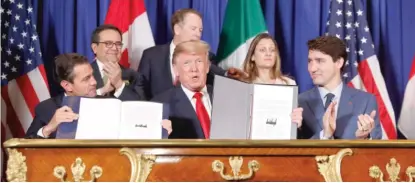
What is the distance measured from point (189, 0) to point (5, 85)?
4.01ft

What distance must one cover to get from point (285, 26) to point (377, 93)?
0.71m

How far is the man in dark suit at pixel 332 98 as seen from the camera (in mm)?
4098

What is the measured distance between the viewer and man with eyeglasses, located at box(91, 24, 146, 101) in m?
4.24

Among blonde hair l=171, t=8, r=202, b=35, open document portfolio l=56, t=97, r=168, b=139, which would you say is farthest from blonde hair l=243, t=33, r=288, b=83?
open document portfolio l=56, t=97, r=168, b=139

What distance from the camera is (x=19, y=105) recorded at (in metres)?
4.30

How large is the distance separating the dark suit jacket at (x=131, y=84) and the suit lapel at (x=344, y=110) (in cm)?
115

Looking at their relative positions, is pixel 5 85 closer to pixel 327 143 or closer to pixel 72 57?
pixel 72 57

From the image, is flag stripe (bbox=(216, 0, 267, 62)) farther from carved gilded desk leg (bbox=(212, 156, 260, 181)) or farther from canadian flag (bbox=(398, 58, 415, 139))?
carved gilded desk leg (bbox=(212, 156, 260, 181))

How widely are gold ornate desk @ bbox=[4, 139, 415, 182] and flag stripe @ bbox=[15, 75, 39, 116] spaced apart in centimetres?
117

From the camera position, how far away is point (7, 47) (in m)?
4.32

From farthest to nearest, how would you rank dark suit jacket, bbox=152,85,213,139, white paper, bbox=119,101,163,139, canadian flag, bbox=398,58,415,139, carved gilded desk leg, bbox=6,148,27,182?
canadian flag, bbox=398,58,415,139 < dark suit jacket, bbox=152,85,213,139 < white paper, bbox=119,101,163,139 < carved gilded desk leg, bbox=6,148,27,182

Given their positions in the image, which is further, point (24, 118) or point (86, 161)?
point (24, 118)

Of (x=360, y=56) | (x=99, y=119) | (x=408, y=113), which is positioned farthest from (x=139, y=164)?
(x=408, y=113)

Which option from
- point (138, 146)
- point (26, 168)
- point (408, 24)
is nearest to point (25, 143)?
point (26, 168)
